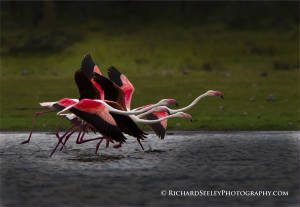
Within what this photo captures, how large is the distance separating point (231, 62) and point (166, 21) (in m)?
8.26

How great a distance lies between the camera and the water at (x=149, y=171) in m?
6.06

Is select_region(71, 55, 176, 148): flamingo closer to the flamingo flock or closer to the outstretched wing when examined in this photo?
the flamingo flock

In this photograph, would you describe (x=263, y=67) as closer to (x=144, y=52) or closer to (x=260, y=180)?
(x=144, y=52)

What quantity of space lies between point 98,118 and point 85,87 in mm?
769

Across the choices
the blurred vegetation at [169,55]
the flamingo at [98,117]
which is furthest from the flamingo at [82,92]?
the blurred vegetation at [169,55]

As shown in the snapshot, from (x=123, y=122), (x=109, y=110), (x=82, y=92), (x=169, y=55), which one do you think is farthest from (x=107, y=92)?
(x=169, y=55)

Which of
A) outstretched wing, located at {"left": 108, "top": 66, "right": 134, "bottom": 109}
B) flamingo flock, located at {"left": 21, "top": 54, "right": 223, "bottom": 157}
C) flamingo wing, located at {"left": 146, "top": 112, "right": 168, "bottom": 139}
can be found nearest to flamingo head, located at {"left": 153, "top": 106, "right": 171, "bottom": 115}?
flamingo flock, located at {"left": 21, "top": 54, "right": 223, "bottom": 157}

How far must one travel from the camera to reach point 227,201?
235 inches

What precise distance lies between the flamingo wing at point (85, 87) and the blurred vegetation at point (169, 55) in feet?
12.9

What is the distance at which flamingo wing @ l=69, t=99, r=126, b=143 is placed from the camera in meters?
7.93

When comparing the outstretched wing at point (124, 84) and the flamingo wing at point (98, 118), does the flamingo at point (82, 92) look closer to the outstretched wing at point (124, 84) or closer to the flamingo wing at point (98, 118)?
the outstretched wing at point (124, 84)

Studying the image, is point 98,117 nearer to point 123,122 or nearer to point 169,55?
point 123,122

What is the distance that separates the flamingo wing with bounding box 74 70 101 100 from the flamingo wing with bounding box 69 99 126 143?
598 mm

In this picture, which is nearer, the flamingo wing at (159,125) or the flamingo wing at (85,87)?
the flamingo wing at (85,87)
